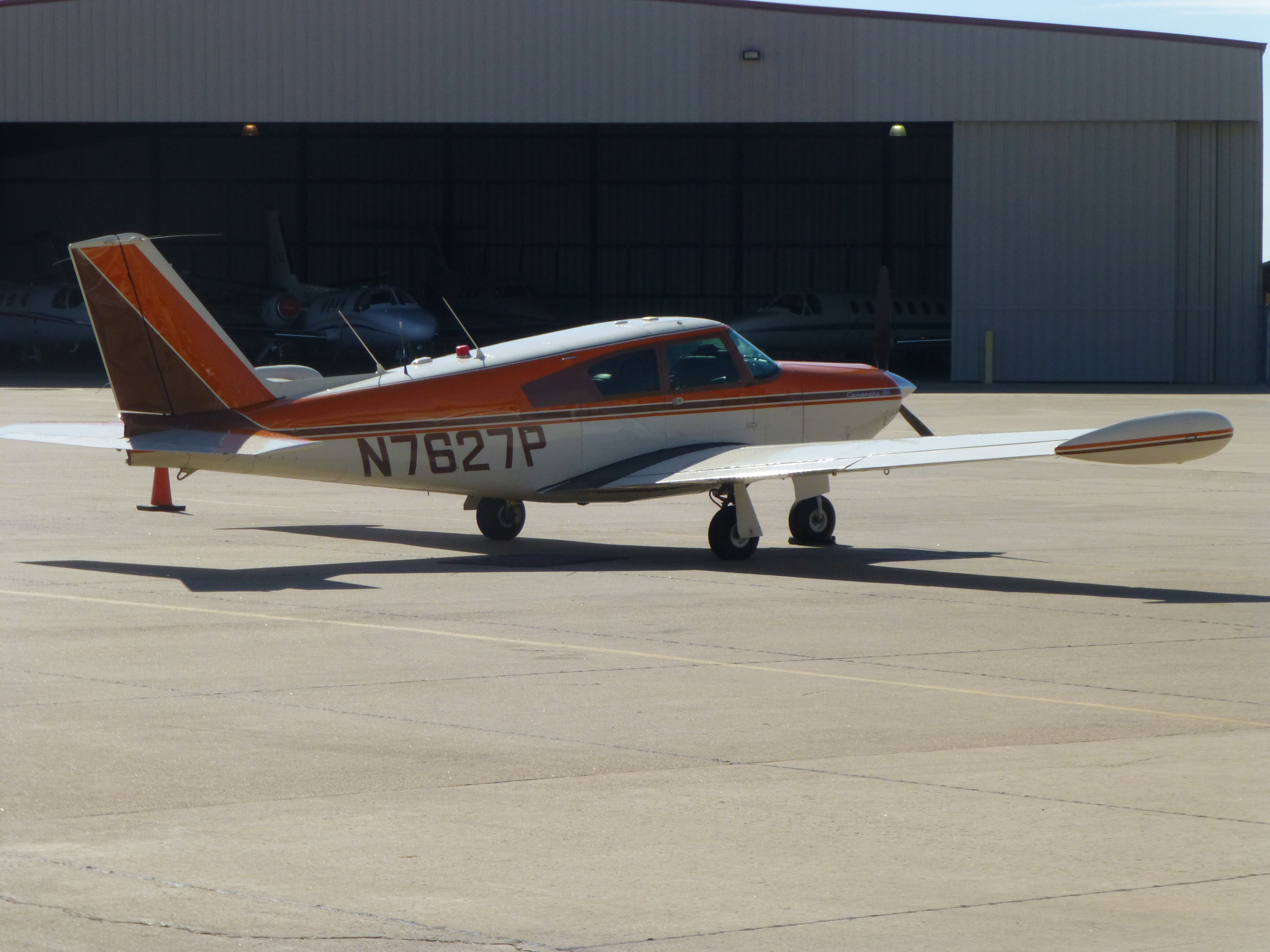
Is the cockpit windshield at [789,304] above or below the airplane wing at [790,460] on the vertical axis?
above

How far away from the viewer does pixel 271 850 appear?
18.8 ft

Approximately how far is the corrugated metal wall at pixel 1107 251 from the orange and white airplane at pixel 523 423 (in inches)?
1114

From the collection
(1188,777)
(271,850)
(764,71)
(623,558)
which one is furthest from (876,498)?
(764,71)

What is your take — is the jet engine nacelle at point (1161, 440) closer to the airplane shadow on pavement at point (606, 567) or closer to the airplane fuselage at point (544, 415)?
the airplane shadow on pavement at point (606, 567)

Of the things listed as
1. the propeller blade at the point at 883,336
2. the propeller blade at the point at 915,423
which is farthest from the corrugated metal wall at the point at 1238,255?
the propeller blade at the point at 915,423

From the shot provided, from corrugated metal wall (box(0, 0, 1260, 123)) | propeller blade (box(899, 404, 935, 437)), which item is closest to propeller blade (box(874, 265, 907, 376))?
propeller blade (box(899, 404, 935, 437))

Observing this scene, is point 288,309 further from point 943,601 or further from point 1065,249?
point 943,601

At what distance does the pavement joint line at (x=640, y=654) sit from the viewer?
818 centimetres

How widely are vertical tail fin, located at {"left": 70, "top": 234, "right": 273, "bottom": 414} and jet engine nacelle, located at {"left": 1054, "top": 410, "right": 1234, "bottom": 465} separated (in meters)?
6.61

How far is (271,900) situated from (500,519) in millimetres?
9716

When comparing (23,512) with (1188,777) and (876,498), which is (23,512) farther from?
(1188,777)

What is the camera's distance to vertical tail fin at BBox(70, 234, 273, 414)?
1289cm

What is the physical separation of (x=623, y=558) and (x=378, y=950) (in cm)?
932

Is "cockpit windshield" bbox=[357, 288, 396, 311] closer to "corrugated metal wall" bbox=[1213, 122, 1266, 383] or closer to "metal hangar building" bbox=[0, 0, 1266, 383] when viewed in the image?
"metal hangar building" bbox=[0, 0, 1266, 383]
